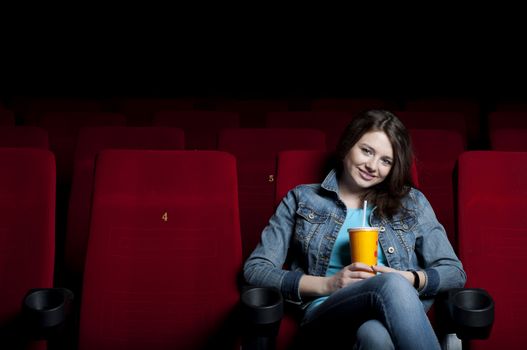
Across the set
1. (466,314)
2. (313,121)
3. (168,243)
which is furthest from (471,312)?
(313,121)

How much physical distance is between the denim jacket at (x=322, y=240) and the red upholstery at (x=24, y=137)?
478 millimetres

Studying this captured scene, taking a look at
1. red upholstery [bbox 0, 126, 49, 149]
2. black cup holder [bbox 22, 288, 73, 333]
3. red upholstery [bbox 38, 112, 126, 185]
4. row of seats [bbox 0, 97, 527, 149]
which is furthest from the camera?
row of seats [bbox 0, 97, 527, 149]

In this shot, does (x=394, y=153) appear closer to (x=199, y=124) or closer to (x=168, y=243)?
(x=168, y=243)

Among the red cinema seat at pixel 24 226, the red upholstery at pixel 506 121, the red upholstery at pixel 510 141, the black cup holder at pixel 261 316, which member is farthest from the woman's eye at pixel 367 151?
the red upholstery at pixel 506 121

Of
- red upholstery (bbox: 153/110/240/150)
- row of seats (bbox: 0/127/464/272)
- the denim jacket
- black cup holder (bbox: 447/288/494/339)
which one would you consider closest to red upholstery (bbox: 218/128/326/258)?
row of seats (bbox: 0/127/464/272)

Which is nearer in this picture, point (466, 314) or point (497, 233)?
point (466, 314)

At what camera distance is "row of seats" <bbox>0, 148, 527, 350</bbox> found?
0.65 meters

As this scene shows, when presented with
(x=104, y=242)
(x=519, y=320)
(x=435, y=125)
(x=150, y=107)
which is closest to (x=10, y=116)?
(x=150, y=107)

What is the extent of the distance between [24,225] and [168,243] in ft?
0.50

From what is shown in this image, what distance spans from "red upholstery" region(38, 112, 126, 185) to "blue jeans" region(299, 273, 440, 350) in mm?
669

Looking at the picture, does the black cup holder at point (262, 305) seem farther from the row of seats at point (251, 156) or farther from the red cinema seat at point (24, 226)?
the row of seats at point (251, 156)

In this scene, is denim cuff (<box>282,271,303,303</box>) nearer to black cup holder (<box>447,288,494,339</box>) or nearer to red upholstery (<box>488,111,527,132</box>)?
black cup holder (<box>447,288,494,339</box>)

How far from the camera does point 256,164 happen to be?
93 centimetres

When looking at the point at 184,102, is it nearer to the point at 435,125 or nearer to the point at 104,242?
the point at 435,125
